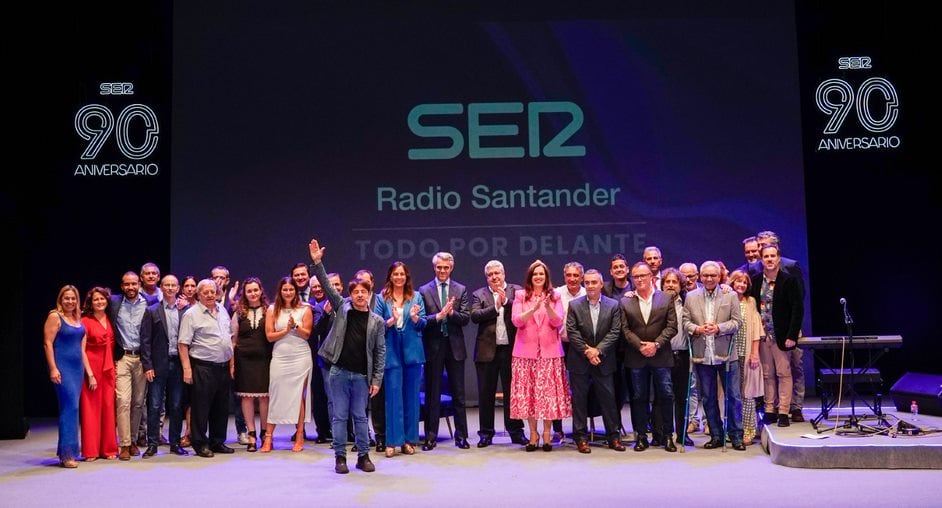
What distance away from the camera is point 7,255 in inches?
320

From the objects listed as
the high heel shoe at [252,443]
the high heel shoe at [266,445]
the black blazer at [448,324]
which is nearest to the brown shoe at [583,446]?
the black blazer at [448,324]

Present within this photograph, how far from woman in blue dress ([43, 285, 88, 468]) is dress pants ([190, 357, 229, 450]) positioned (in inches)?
32.9

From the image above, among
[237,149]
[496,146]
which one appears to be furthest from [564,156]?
[237,149]

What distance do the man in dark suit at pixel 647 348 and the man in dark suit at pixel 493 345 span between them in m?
0.94

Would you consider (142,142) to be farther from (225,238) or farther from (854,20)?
(854,20)

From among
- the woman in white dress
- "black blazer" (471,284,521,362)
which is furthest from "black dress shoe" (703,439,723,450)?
the woman in white dress

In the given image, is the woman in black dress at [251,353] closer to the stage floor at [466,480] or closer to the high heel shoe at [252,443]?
the high heel shoe at [252,443]

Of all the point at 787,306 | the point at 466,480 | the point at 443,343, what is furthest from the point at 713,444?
the point at 443,343

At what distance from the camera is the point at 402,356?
7156mm

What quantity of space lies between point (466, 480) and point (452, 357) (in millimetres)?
1551

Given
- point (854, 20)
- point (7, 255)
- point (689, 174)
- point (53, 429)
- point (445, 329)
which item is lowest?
point (53, 429)

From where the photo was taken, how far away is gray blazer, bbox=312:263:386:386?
251 inches

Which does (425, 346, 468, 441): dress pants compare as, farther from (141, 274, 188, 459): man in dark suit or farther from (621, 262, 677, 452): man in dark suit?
(141, 274, 188, 459): man in dark suit

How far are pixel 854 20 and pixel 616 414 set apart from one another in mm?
5408
